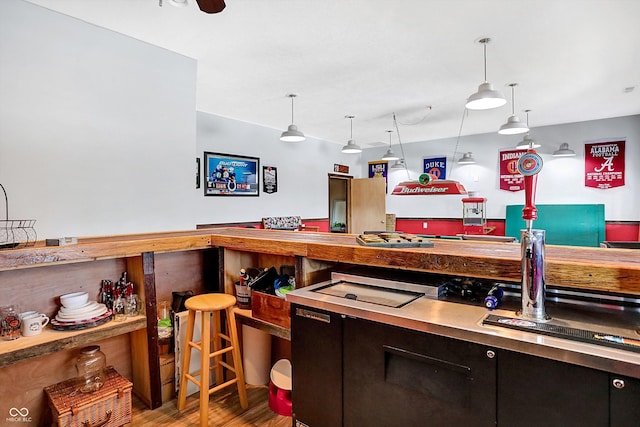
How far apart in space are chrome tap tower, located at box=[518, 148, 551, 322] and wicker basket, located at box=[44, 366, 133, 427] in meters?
2.01

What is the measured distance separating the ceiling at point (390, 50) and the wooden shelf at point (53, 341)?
6.65ft

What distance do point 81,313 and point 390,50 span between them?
2912 mm

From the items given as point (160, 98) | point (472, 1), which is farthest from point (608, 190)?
point (160, 98)

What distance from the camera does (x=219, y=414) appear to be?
6.60 feet

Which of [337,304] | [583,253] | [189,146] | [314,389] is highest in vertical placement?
[189,146]

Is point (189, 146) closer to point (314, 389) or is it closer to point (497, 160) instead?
point (314, 389)

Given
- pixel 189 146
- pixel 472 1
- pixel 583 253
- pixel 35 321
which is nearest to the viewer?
pixel 583 253

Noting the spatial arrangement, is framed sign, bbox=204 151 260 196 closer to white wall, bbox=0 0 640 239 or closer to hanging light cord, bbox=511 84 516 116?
white wall, bbox=0 0 640 239

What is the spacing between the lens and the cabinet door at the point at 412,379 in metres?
1.11

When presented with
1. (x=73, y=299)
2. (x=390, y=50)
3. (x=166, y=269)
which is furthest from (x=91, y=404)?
(x=390, y=50)

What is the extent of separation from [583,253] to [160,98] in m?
3.07

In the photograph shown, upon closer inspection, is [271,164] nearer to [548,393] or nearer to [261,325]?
[261,325]

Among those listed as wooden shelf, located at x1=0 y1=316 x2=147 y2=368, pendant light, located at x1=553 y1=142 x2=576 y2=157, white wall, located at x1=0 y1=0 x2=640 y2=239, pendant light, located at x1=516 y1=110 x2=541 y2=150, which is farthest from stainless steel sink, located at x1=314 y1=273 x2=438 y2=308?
pendant light, located at x1=553 y1=142 x2=576 y2=157

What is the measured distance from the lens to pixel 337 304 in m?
1.42
